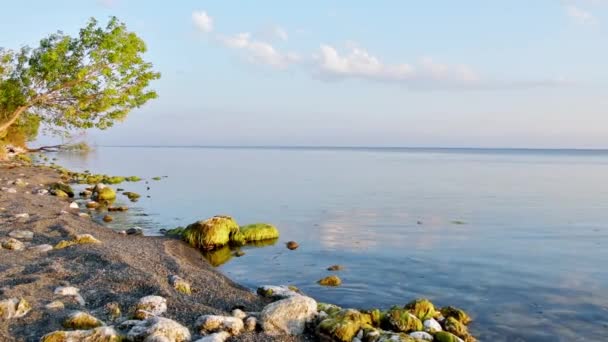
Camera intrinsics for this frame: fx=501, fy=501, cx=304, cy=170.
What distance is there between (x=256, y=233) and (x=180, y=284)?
997cm

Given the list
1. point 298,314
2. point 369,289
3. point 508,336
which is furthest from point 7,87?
point 508,336

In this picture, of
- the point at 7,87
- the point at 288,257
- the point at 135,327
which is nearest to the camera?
the point at 135,327

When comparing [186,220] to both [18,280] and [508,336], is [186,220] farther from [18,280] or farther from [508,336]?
[508,336]

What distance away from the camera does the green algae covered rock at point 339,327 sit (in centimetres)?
902

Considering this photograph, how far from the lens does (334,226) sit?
25.9 metres

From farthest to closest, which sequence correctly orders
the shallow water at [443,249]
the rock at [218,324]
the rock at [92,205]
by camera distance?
the rock at [92,205] < the shallow water at [443,249] < the rock at [218,324]

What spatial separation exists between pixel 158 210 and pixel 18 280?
20090mm

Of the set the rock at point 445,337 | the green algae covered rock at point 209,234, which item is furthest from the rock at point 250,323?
the green algae covered rock at point 209,234

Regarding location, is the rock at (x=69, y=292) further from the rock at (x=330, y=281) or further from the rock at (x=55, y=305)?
the rock at (x=330, y=281)

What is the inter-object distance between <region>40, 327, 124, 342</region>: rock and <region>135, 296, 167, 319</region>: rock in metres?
1.00

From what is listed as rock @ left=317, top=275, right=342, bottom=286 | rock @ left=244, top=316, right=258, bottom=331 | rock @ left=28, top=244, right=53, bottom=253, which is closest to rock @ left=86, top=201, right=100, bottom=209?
rock @ left=28, top=244, right=53, bottom=253

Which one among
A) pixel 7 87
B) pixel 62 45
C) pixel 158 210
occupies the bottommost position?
pixel 158 210

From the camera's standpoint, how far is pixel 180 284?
11.9 metres

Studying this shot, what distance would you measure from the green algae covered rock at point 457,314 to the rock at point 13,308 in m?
8.88
